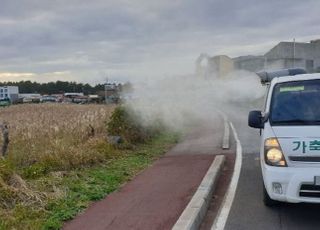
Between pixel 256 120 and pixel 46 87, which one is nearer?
pixel 256 120

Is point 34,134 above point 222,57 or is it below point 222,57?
below

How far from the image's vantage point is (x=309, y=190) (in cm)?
604

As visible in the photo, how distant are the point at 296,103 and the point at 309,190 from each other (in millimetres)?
1502

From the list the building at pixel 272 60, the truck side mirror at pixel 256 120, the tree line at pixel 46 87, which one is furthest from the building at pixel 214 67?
the tree line at pixel 46 87

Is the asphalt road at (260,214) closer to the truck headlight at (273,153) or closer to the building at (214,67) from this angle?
the truck headlight at (273,153)

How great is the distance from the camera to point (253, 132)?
18.2m

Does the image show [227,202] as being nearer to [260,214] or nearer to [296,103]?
[260,214]

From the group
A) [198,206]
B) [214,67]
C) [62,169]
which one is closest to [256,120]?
[198,206]

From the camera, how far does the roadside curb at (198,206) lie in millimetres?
6039

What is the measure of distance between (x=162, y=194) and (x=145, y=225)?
1.78 m

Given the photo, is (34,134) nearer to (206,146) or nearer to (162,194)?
(206,146)

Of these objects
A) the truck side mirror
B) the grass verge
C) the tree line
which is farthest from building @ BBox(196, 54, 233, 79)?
the tree line

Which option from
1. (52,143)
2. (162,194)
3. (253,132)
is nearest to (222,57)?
(253,132)

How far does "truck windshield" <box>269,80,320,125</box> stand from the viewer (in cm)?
674
